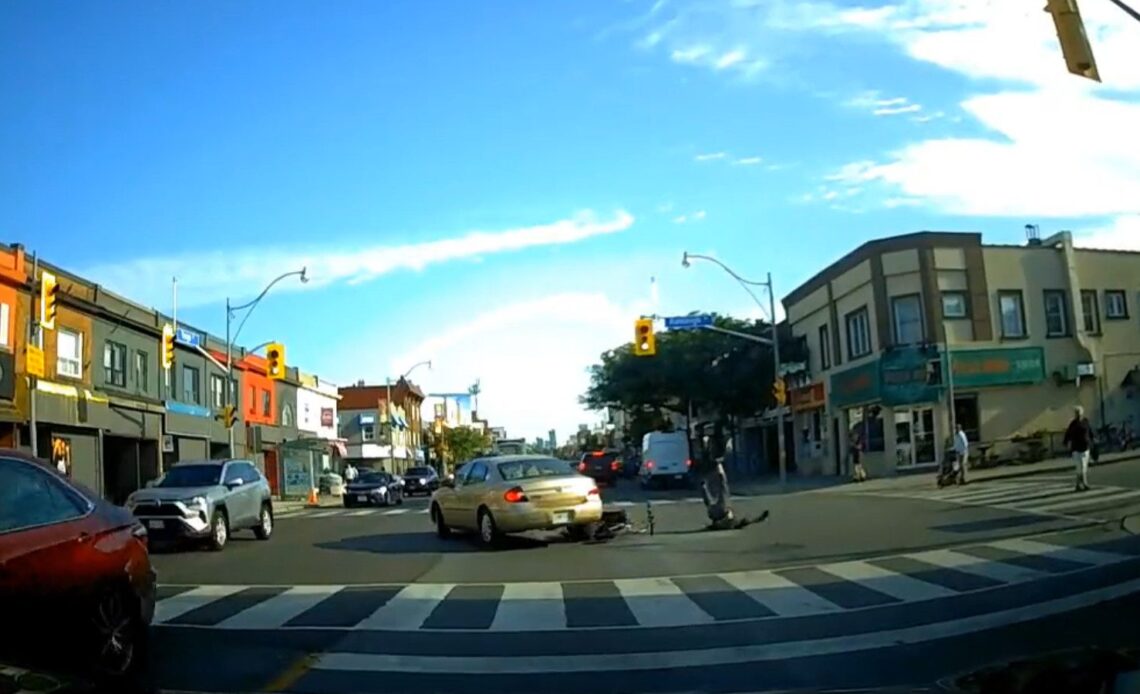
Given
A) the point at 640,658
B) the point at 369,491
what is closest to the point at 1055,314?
the point at 369,491

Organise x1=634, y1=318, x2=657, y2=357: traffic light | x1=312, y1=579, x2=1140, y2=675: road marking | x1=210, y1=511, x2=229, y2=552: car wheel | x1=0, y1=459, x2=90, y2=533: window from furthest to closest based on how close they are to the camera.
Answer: x1=634, y1=318, x2=657, y2=357: traffic light, x1=210, y1=511, x2=229, y2=552: car wheel, x1=312, y1=579, x2=1140, y2=675: road marking, x1=0, y1=459, x2=90, y2=533: window

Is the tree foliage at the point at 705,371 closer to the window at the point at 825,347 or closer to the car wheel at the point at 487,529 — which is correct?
the window at the point at 825,347

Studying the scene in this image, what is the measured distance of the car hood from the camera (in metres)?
19.9

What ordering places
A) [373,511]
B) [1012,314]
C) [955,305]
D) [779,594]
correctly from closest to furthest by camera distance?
[779,594]
[373,511]
[955,305]
[1012,314]

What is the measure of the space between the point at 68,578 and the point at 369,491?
118 ft

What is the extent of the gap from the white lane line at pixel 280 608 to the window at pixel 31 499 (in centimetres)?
354

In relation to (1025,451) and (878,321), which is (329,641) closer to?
(1025,451)

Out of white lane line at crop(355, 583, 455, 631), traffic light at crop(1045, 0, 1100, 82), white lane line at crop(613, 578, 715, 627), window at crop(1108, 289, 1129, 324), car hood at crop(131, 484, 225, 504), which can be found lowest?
white lane line at crop(613, 578, 715, 627)

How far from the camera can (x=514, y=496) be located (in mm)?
18156

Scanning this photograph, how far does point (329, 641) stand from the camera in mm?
9594

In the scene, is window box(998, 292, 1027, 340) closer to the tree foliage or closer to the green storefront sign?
the green storefront sign

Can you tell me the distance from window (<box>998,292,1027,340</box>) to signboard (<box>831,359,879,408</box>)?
484 centimetres

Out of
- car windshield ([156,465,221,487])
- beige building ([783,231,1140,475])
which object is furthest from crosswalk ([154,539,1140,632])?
beige building ([783,231,1140,475])

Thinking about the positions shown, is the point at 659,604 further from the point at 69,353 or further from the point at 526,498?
the point at 69,353
